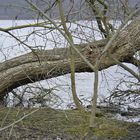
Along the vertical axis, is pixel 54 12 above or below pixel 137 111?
above

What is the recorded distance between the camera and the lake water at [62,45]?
5677 mm

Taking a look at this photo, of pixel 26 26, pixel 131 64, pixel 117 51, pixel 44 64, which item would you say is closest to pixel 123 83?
pixel 131 64

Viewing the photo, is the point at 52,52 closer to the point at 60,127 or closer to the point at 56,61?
the point at 56,61

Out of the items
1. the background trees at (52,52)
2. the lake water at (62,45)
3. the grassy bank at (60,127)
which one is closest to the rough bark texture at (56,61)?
the background trees at (52,52)

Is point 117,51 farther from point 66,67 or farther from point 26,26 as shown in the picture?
point 26,26

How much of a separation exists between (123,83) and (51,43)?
1.50 m

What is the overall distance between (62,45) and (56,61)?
38cm

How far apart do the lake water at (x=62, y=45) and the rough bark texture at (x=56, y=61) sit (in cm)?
13

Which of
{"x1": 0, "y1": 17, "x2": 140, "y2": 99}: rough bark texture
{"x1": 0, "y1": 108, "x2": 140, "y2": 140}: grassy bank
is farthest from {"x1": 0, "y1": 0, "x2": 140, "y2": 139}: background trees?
{"x1": 0, "y1": 108, "x2": 140, "y2": 140}: grassy bank

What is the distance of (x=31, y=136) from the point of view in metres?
5.02

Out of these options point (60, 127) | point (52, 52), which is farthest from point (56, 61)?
point (60, 127)

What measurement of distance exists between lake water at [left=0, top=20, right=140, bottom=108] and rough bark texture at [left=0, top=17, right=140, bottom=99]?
13 centimetres

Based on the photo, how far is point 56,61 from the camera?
6309mm

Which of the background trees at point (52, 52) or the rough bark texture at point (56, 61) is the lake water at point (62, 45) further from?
the rough bark texture at point (56, 61)
